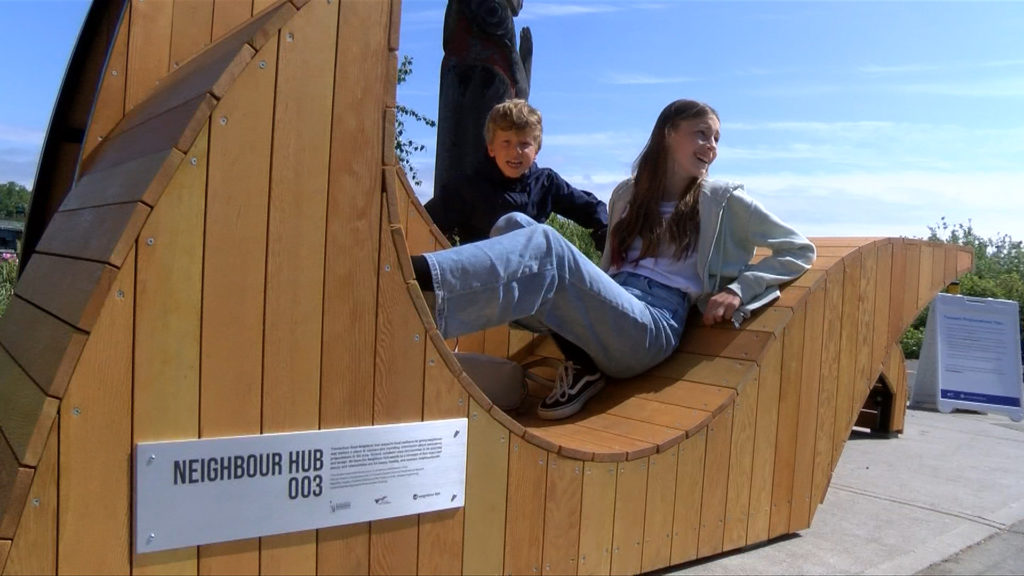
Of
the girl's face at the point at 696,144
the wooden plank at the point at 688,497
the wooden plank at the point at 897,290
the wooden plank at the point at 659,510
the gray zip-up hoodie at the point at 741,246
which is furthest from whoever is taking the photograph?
the wooden plank at the point at 897,290

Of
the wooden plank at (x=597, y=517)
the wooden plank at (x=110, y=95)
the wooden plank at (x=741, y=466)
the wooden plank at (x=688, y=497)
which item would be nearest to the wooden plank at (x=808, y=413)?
the wooden plank at (x=741, y=466)

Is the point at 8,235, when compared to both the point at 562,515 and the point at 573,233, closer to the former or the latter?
the point at 573,233

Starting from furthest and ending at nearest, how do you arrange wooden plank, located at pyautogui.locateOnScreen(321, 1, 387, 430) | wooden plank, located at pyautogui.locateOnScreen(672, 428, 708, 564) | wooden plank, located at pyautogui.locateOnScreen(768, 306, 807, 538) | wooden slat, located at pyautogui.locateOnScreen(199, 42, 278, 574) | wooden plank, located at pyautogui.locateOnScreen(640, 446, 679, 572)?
wooden plank, located at pyautogui.locateOnScreen(768, 306, 807, 538) → wooden plank, located at pyautogui.locateOnScreen(672, 428, 708, 564) → wooden plank, located at pyautogui.locateOnScreen(640, 446, 679, 572) → wooden plank, located at pyautogui.locateOnScreen(321, 1, 387, 430) → wooden slat, located at pyautogui.locateOnScreen(199, 42, 278, 574)

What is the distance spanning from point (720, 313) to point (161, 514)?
217 centimetres

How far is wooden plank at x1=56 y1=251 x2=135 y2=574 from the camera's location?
1665mm

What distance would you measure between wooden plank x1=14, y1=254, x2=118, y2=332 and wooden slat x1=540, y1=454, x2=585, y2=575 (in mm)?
1253

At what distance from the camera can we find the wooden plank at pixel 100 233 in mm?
1720

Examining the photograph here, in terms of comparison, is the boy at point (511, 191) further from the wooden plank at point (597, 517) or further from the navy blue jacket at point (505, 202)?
the wooden plank at point (597, 517)

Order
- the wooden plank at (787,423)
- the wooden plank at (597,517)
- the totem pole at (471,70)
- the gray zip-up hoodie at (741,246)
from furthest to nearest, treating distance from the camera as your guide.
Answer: the totem pole at (471,70) → the gray zip-up hoodie at (741,246) → the wooden plank at (787,423) → the wooden plank at (597,517)

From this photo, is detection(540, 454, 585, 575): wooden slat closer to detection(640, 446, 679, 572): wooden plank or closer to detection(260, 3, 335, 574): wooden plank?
detection(640, 446, 679, 572): wooden plank

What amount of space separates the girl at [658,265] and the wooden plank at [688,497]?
0.44 m

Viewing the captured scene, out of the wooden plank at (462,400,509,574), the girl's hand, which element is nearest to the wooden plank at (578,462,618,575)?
the wooden plank at (462,400,509,574)

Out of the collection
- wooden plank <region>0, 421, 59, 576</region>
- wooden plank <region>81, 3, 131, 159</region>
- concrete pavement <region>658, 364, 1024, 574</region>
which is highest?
wooden plank <region>81, 3, 131, 159</region>

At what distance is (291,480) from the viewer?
196cm
